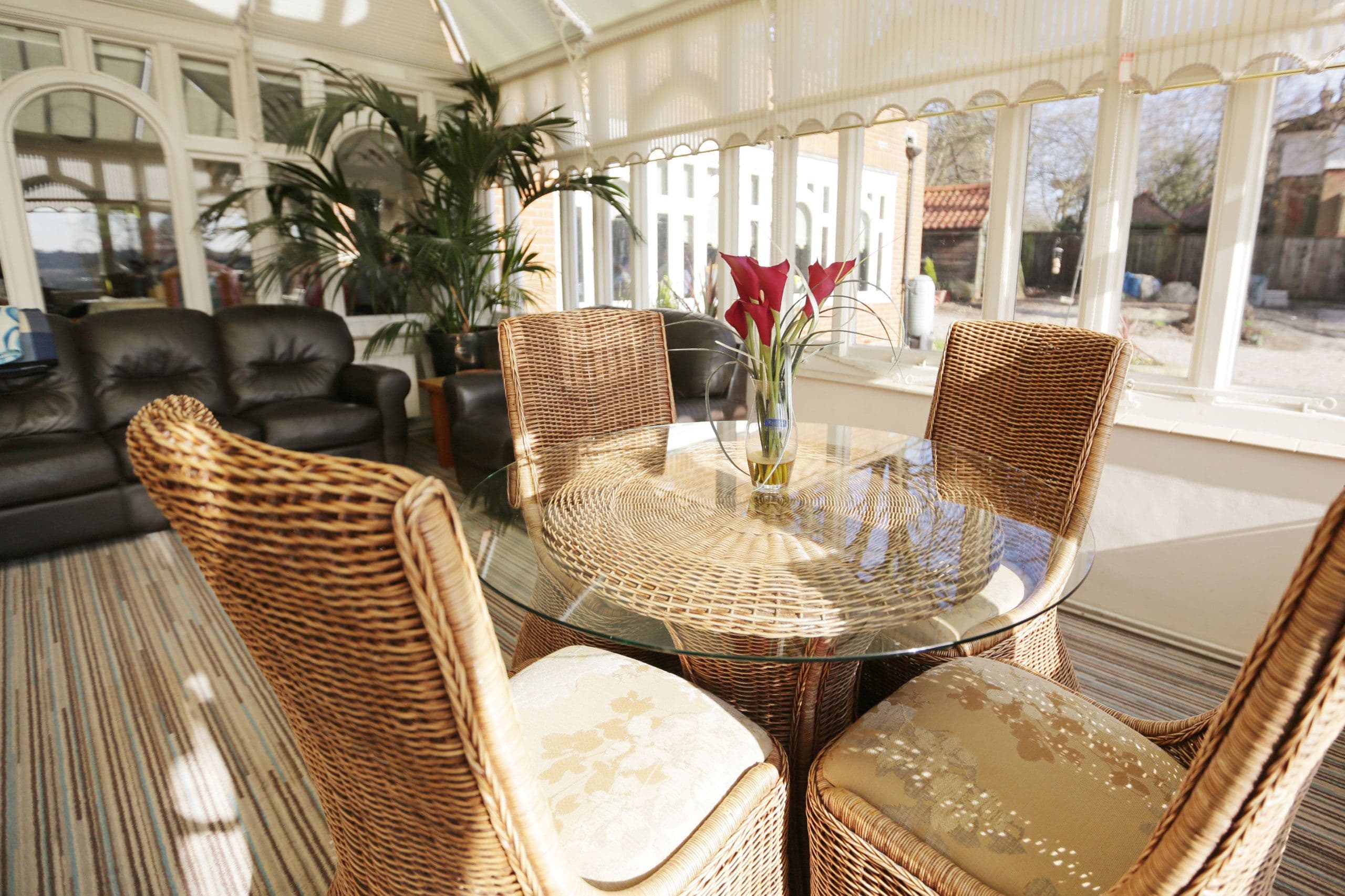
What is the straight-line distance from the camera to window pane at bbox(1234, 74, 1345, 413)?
207 centimetres

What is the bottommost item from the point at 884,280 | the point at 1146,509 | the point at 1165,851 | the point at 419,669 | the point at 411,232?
the point at 1146,509

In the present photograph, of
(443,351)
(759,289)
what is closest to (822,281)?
(759,289)

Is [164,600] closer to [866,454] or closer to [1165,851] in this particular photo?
[866,454]

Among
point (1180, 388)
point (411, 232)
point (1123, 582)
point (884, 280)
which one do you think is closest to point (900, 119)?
point (884, 280)

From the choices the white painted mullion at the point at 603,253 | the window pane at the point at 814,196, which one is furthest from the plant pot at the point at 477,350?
the window pane at the point at 814,196

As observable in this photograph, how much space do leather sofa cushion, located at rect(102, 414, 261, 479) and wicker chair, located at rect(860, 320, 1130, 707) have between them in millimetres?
2649

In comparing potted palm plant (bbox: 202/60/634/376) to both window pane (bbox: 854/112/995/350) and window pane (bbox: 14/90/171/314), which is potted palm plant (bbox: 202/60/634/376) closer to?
window pane (bbox: 14/90/171/314)

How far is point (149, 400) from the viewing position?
12.2 ft

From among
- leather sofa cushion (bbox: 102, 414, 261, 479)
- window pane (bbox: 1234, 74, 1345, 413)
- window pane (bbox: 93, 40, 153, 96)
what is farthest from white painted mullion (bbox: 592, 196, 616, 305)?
window pane (bbox: 1234, 74, 1345, 413)

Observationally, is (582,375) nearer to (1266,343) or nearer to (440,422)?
(1266,343)

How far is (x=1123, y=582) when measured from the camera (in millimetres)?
2477

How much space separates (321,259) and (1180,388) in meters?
4.65

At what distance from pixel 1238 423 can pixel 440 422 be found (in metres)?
3.70

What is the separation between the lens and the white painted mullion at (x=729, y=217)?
3732mm
